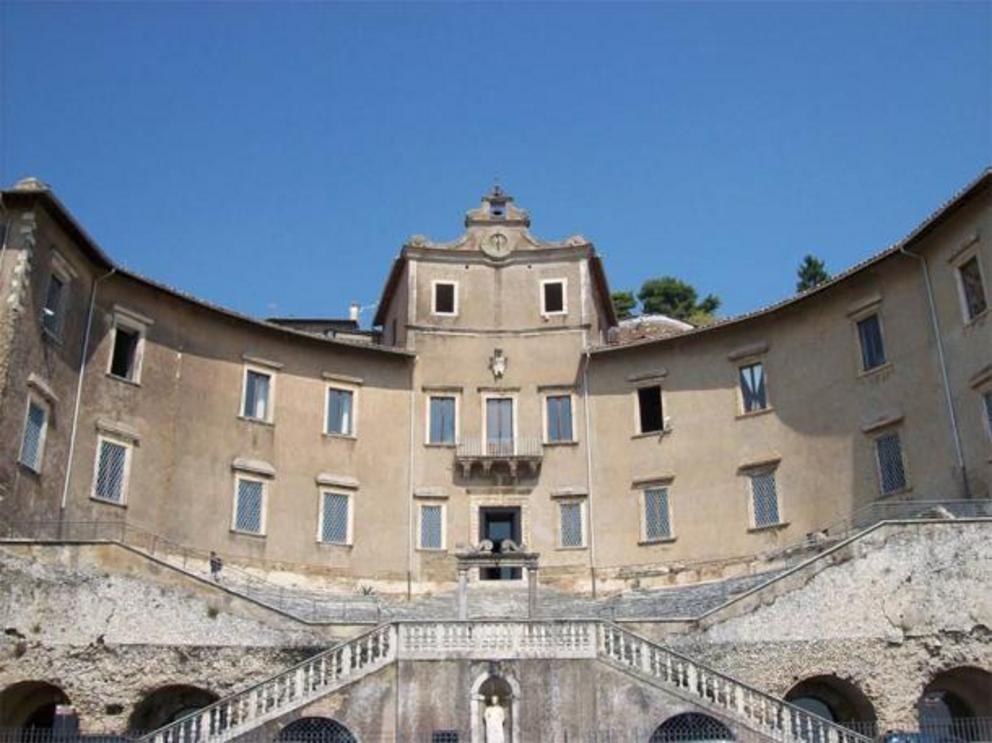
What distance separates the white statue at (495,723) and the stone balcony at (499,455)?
52.1 feet

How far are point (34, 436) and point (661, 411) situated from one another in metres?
20.0

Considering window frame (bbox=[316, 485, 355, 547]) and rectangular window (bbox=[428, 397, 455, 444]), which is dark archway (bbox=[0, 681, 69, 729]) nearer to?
window frame (bbox=[316, 485, 355, 547])

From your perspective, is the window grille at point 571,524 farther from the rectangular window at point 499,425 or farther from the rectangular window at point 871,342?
the rectangular window at point 871,342

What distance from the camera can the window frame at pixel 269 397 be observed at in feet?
118

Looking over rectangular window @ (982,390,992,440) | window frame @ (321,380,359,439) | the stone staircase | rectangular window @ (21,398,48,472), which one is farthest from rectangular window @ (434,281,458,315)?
the stone staircase

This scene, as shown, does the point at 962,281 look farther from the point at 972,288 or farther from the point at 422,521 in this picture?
the point at 422,521

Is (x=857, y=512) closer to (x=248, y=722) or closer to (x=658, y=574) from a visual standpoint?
(x=658, y=574)

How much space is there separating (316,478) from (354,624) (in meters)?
10.4

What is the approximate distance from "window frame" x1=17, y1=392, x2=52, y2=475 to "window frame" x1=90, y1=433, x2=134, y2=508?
→ 212cm

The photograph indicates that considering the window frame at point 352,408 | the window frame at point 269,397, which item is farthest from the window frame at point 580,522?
the window frame at point 269,397

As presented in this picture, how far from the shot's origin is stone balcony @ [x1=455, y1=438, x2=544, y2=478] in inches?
1497

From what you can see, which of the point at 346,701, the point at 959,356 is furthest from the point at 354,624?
the point at 959,356

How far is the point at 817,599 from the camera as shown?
25.6 metres

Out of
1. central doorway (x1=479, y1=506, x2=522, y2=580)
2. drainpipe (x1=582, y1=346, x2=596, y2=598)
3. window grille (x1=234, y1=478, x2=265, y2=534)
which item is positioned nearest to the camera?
window grille (x1=234, y1=478, x2=265, y2=534)
